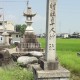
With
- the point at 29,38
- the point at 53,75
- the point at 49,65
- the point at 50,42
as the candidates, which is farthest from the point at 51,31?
the point at 29,38

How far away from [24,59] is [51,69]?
667 centimetres

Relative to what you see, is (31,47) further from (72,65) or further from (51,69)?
(51,69)

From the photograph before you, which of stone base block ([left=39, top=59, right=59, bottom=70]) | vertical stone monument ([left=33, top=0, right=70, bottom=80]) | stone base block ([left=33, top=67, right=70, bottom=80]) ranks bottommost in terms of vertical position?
stone base block ([left=33, top=67, right=70, bottom=80])

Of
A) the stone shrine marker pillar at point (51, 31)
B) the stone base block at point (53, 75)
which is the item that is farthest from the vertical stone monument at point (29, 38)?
the stone base block at point (53, 75)

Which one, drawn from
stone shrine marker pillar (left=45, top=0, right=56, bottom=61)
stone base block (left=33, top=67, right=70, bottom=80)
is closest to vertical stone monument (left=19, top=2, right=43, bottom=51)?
stone shrine marker pillar (left=45, top=0, right=56, bottom=61)

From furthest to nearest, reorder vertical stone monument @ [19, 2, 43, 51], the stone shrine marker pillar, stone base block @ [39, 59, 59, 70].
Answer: vertical stone monument @ [19, 2, 43, 51]
the stone shrine marker pillar
stone base block @ [39, 59, 59, 70]

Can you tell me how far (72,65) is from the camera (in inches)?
534

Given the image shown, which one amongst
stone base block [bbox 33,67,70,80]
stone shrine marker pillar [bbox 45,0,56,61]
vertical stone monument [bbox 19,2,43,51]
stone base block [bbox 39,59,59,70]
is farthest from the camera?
vertical stone monument [bbox 19,2,43,51]

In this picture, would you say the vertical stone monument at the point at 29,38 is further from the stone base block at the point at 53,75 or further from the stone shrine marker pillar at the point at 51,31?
the stone base block at the point at 53,75

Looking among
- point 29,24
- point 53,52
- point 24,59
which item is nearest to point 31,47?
point 29,24

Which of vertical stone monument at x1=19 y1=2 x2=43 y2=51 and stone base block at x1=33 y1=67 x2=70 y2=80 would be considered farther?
vertical stone monument at x1=19 y1=2 x2=43 y2=51

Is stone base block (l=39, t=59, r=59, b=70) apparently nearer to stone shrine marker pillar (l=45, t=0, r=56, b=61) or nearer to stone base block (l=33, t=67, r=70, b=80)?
stone shrine marker pillar (l=45, t=0, r=56, b=61)

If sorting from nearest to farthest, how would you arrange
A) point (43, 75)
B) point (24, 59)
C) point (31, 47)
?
point (43, 75), point (24, 59), point (31, 47)

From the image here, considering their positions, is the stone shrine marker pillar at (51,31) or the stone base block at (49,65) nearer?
the stone base block at (49,65)
